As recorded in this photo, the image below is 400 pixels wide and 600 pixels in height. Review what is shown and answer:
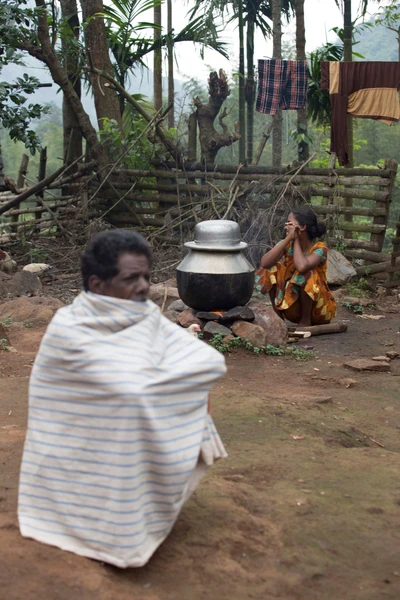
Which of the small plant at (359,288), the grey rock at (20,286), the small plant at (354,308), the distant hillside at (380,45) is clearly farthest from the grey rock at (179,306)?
the distant hillside at (380,45)

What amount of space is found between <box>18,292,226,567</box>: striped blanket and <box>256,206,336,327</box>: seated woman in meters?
4.36

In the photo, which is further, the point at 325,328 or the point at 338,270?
the point at 338,270

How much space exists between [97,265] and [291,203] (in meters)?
8.46

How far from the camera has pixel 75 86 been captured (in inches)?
546

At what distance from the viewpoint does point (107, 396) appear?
89.4 inches

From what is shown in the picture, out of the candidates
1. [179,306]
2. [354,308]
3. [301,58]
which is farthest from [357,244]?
[301,58]

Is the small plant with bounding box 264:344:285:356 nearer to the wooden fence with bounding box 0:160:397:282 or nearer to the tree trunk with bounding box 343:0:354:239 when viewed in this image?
the wooden fence with bounding box 0:160:397:282

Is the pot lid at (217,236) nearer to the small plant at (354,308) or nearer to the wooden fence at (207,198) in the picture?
the small plant at (354,308)

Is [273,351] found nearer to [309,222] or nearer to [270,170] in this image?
[309,222]

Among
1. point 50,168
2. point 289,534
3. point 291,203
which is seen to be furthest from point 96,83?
point 50,168

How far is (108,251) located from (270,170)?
29.2 feet

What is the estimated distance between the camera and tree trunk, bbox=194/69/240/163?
41.7 ft

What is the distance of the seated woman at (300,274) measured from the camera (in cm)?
669

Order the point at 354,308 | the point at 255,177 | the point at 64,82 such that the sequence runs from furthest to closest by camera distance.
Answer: the point at 64,82, the point at 255,177, the point at 354,308
